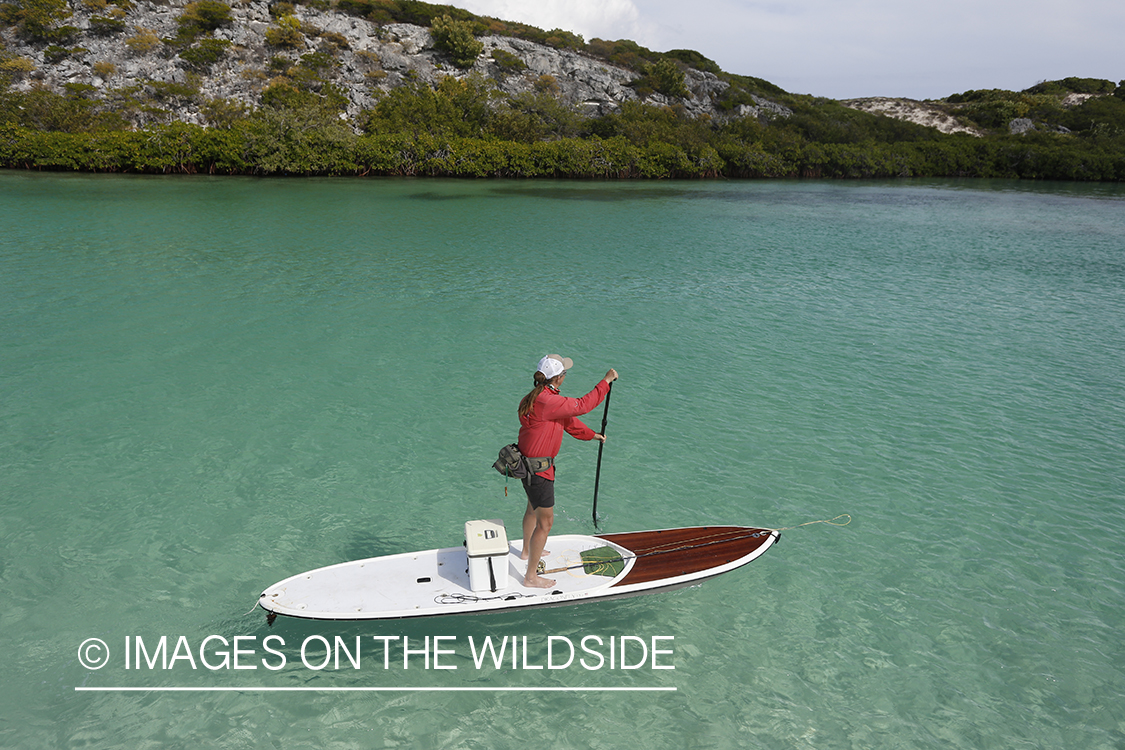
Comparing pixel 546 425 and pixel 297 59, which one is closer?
pixel 546 425

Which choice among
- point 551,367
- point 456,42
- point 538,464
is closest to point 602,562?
point 538,464

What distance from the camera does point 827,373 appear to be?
14.7m

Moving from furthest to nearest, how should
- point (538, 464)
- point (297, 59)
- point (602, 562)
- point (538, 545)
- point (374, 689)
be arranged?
point (297, 59) < point (602, 562) < point (538, 545) < point (538, 464) < point (374, 689)

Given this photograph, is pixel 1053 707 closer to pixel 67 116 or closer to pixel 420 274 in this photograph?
pixel 420 274

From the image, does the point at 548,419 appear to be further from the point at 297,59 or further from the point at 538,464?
the point at 297,59

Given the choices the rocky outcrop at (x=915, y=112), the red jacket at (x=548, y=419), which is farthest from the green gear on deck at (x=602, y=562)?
the rocky outcrop at (x=915, y=112)

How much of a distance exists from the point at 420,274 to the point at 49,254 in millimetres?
13734

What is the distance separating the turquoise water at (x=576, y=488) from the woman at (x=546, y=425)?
1607 millimetres

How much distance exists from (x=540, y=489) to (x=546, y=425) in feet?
2.25

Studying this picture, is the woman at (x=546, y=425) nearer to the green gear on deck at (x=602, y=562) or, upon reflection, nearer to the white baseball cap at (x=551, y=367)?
the white baseball cap at (x=551, y=367)

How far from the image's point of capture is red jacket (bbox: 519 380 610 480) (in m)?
6.51

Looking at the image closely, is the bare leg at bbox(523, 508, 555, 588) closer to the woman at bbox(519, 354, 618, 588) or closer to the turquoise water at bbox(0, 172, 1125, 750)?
the woman at bbox(519, 354, 618, 588)

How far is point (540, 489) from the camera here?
263 inches

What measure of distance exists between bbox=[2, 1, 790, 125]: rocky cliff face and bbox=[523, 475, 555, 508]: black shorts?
254 ft
